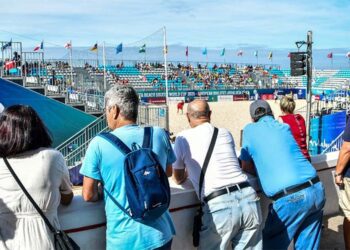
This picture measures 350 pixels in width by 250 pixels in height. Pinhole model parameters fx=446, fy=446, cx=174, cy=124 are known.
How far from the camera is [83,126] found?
47.0 ft

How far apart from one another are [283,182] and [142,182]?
3.80 ft

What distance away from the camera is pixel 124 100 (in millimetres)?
2293

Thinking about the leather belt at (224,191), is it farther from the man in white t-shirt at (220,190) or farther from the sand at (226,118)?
the sand at (226,118)

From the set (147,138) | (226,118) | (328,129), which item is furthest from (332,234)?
(226,118)

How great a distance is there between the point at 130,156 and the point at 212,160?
26.9 inches

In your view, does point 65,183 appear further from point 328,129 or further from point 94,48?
point 94,48

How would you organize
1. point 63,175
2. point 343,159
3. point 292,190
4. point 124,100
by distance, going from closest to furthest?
point 63,175, point 124,100, point 292,190, point 343,159

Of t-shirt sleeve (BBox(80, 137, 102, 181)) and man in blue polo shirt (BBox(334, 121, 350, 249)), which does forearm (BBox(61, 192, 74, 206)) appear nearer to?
t-shirt sleeve (BBox(80, 137, 102, 181))

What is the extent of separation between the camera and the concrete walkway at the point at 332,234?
3.96m

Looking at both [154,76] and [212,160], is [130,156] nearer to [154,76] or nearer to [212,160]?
[212,160]

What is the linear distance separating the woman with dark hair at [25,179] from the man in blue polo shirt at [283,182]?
57.5 inches

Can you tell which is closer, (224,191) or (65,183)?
(65,183)

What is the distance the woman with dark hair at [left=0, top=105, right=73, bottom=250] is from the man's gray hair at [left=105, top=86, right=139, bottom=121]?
40 centimetres

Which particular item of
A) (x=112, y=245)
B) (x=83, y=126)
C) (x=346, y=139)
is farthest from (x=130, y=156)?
(x=83, y=126)
